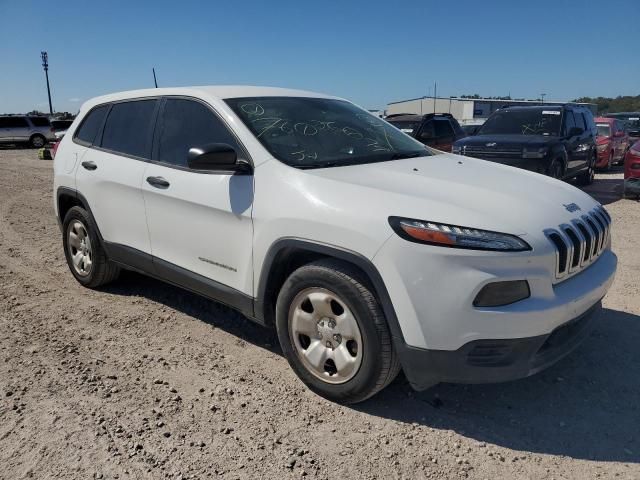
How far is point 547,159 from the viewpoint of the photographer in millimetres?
9086

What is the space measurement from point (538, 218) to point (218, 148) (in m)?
1.78

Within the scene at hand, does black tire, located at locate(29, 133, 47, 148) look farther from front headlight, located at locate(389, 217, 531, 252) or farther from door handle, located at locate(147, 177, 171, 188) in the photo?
front headlight, located at locate(389, 217, 531, 252)

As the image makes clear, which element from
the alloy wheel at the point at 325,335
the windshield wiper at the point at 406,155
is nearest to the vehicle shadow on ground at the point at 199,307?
the alloy wheel at the point at 325,335

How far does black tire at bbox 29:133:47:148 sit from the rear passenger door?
27066mm

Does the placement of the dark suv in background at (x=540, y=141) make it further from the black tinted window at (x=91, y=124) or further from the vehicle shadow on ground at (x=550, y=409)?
the black tinted window at (x=91, y=124)

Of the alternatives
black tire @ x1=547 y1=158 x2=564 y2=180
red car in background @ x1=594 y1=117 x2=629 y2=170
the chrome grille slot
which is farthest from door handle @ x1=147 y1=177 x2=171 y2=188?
red car in background @ x1=594 y1=117 x2=629 y2=170

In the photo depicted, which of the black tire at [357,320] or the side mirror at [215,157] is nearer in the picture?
the black tire at [357,320]

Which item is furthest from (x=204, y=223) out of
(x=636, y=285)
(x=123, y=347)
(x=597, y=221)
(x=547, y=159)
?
(x=547, y=159)

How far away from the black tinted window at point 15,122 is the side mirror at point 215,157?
28982mm

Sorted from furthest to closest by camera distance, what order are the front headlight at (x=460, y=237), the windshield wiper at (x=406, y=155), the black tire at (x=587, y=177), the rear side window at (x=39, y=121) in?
the rear side window at (x=39, y=121) < the black tire at (x=587, y=177) < the windshield wiper at (x=406, y=155) < the front headlight at (x=460, y=237)

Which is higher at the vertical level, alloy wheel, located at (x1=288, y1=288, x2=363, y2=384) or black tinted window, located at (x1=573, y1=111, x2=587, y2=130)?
black tinted window, located at (x1=573, y1=111, x2=587, y2=130)

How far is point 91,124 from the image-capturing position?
465 centimetres

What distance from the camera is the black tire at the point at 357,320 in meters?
2.64

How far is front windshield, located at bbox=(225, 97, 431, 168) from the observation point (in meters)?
3.25
